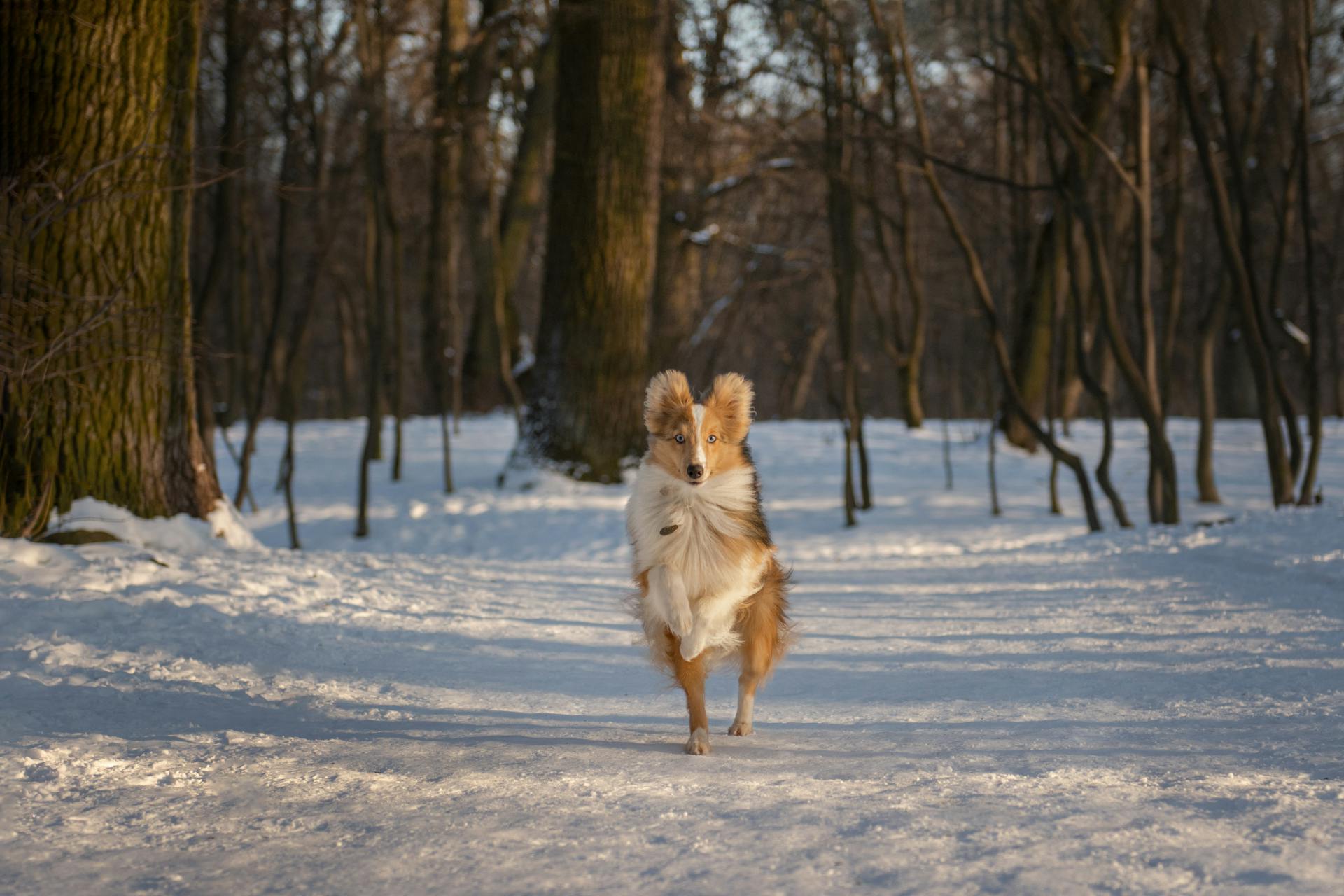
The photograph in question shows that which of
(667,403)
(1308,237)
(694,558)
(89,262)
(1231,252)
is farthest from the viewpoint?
(1308,237)

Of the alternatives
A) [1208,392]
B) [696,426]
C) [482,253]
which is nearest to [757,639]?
[696,426]

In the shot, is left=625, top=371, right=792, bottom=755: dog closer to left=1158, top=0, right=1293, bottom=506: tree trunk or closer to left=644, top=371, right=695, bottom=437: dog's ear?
left=644, top=371, right=695, bottom=437: dog's ear

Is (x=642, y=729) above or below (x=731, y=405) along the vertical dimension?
below

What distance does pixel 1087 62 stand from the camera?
1335 cm

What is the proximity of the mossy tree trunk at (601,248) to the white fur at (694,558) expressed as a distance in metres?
11.6

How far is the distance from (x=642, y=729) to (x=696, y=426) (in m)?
1.61

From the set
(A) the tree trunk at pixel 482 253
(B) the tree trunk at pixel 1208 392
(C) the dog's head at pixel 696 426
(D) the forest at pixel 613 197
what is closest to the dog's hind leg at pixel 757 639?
(C) the dog's head at pixel 696 426

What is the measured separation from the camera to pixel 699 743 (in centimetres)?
516

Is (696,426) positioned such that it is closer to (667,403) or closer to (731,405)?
(667,403)

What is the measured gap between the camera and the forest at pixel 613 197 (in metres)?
8.65

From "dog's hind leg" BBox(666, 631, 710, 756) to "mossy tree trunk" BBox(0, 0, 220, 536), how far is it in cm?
451

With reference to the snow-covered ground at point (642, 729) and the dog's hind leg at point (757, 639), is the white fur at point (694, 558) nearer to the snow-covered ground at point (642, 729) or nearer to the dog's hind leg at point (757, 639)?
the dog's hind leg at point (757, 639)

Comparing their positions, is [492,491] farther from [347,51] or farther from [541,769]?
[541,769]

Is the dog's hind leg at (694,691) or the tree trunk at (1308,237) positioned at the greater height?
the tree trunk at (1308,237)
